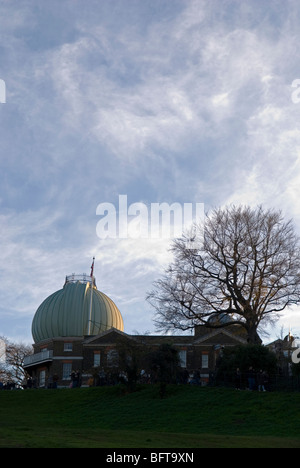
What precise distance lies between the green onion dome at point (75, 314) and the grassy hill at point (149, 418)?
69.1ft

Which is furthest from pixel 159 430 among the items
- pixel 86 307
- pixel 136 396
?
pixel 86 307

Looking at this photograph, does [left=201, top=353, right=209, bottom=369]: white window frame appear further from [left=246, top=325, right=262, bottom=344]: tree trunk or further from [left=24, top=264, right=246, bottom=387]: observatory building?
[left=246, top=325, right=262, bottom=344]: tree trunk

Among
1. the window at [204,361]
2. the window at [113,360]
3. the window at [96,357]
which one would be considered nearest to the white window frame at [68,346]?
the window at [96,357]

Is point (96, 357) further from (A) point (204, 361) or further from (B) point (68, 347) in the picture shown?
(A) point (204, 361)

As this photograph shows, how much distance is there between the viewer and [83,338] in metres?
66.8

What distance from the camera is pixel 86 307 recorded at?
69750 mm

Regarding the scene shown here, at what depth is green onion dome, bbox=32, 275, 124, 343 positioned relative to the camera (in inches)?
2719

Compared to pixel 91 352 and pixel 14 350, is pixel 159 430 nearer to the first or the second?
pixel 91 352

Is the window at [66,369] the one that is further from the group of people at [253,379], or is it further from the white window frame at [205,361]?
the group of people at [253,379]

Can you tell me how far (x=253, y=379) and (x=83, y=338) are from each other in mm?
29201

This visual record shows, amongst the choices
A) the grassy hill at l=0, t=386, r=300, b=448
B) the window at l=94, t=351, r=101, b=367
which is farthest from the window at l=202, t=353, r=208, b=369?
the grassy hill at l=0, t=386, r=300, b=448

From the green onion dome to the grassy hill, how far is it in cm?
2105

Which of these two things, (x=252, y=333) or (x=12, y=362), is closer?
(x=252, y=333)

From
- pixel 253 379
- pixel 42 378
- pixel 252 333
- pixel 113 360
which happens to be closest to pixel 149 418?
pixel 253 379
